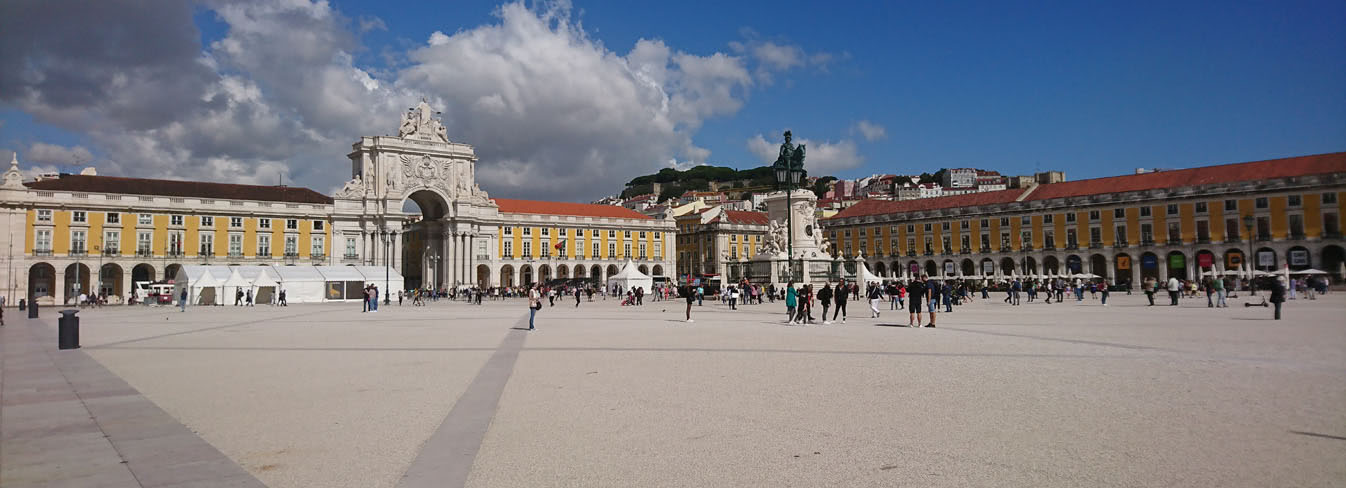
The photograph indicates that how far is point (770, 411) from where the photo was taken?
25.7 ft

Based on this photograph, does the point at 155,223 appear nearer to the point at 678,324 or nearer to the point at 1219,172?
the point at 678,324

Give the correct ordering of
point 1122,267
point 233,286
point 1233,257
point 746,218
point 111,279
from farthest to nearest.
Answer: point 746,218 < point 1122,267 < point 111,279 < point 1233,257 < point 233,286

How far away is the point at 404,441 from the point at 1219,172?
254ft

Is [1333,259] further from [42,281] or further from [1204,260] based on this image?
[42,281]

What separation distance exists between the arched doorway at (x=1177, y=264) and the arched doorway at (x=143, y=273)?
80877 millimetres

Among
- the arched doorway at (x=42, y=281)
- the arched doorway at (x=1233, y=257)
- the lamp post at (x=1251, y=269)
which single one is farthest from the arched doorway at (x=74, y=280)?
the arched doorway at (x=1233, y=257)

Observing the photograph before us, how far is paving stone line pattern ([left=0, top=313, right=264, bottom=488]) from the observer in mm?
5625

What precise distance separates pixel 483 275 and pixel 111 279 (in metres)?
30.9

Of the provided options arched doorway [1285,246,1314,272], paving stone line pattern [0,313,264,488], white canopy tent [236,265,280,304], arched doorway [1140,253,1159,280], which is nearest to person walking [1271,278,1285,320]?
paving stone line pattern [0,313,264,488]

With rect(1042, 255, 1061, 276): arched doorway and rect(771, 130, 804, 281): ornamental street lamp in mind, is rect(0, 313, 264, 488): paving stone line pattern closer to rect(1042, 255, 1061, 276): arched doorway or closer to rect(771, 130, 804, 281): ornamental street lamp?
rect(771, 130, 804, 281): ornamental street lamp

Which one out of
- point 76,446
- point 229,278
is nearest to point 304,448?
point 76,446

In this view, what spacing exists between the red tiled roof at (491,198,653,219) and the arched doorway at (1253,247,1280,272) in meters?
56.1

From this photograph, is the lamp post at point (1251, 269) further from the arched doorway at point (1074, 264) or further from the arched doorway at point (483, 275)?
the arched doorway at point (483, 275)

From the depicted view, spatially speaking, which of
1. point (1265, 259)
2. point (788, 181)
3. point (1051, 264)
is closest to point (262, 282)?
point (788, 181)
